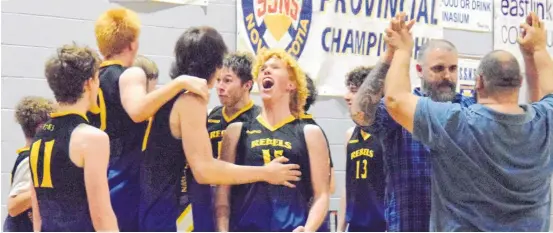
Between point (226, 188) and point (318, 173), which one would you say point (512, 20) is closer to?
point (318, 173)

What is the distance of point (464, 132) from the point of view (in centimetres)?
275

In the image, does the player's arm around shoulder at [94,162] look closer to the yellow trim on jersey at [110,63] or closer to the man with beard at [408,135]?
the yellow trim on jersey at [110,63]

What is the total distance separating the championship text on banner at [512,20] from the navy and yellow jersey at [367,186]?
8.77 ft

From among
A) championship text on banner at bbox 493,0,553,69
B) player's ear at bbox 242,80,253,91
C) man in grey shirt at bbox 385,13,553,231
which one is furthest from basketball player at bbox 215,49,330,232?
championship text on banner at bbox 493,0,553,69

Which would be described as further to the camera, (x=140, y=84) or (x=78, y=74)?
(x=140, y=84)

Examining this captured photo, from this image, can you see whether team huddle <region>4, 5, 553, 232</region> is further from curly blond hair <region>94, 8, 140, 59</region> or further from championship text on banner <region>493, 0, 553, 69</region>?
championship text on banner <region>493, 0, 553, 69</region>

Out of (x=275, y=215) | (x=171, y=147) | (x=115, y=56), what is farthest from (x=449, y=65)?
(x=115, y=56)

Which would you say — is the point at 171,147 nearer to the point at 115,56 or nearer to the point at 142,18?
the point at 115,56

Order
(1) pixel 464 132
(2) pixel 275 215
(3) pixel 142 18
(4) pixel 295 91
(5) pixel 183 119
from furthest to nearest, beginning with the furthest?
(3) pixel 142 18 → (4) pixel 295 91 → (2) pixel 275 215 → (5) pixel 183 119 → (1) pixel 464 132

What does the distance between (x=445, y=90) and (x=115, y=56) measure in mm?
1488

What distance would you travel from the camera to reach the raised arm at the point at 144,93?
10.2 ft

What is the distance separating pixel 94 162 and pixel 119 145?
23.2 inches

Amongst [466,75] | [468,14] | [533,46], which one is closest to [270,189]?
[533,46]

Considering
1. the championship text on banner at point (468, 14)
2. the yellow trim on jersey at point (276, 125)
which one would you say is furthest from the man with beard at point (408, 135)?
the championship text on banner at point (468, 14)
